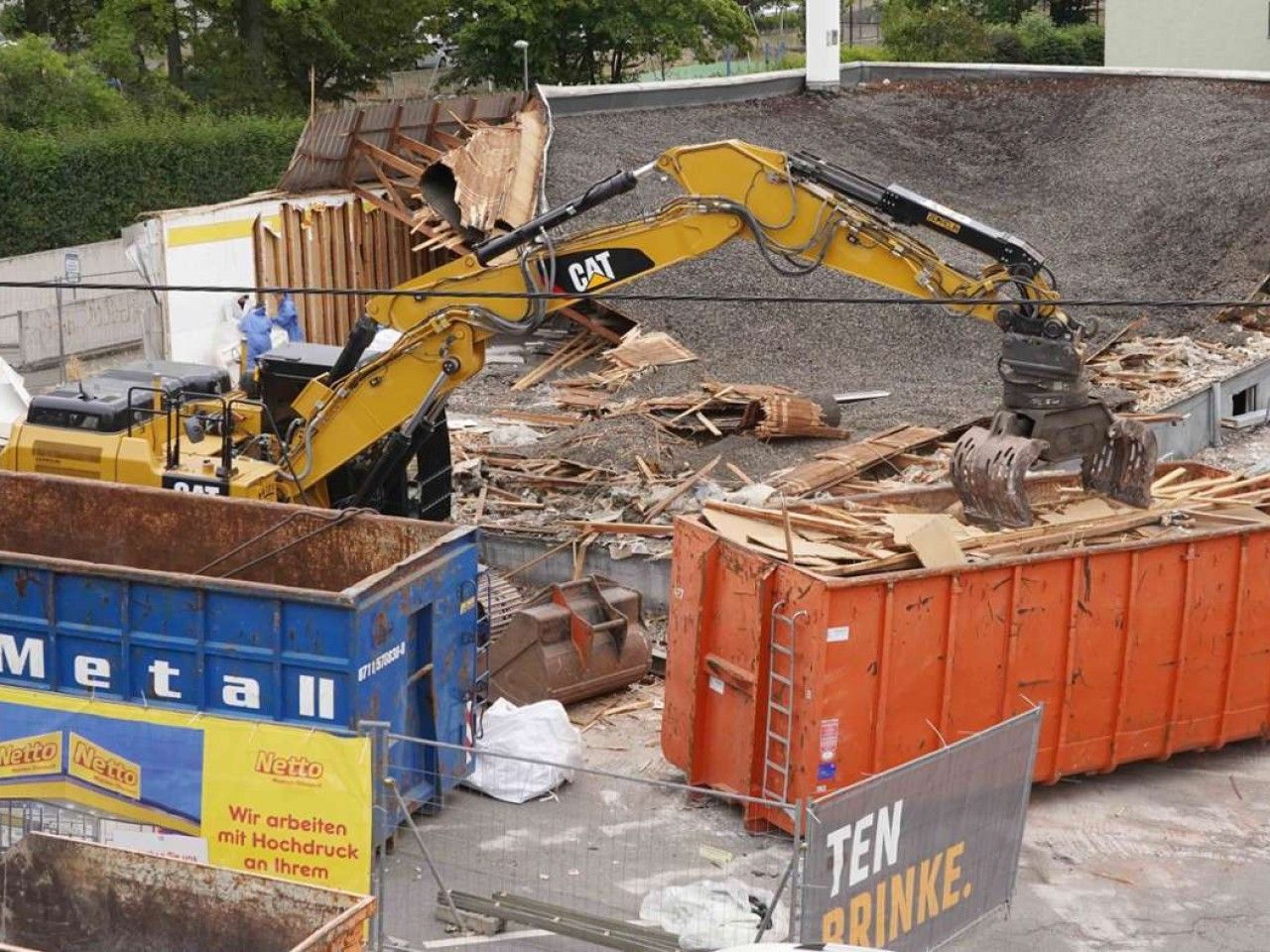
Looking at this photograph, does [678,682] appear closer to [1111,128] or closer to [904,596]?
[904,596]

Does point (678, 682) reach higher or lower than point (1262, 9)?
lower

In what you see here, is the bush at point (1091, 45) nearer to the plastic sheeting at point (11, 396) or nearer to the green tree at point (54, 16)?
the green tree at point (54, 16)

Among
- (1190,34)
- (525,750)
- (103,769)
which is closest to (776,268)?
(525,750)

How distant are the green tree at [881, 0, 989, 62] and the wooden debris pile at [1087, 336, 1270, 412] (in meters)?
36.8

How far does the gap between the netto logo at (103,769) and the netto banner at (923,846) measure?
4221 millimetres

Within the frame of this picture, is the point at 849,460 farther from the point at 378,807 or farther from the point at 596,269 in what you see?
the point at 378,807

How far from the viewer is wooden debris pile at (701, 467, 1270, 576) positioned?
13688 millimetres

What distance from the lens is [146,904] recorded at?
1012cm

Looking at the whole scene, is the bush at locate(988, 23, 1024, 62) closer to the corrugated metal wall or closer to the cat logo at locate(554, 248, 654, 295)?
the corrugated metal wall

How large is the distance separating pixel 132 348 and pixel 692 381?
1036 centimetres

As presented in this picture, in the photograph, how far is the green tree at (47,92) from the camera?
40188 mm

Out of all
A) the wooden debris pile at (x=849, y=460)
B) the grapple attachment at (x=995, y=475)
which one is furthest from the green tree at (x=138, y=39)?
the grapple attachment at (x=995, y=475)

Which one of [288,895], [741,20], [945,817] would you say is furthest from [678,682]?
[741,20]

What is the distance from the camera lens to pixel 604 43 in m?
49.7
